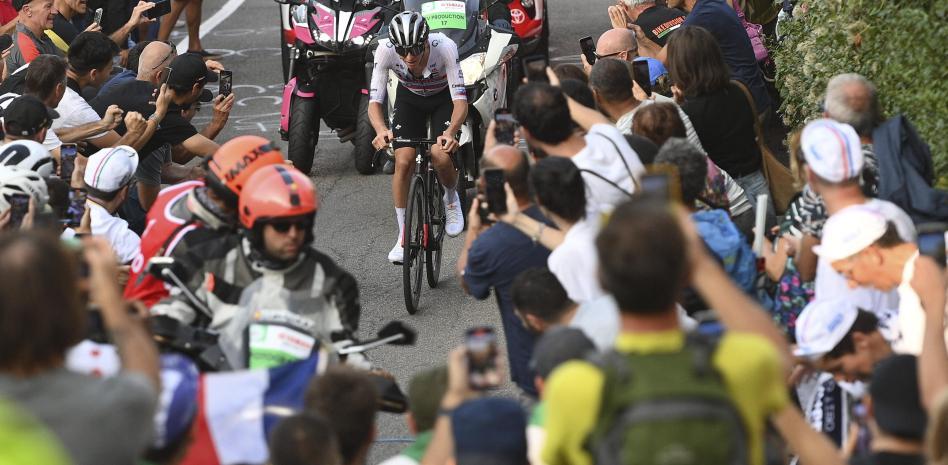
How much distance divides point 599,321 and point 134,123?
525 centimetres

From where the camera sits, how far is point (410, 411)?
4879 mm

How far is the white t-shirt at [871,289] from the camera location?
552 cm

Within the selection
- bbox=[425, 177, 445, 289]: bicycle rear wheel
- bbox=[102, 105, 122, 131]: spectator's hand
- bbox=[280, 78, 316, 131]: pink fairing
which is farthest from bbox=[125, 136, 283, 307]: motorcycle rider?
bbox=[280, 78, 316, 131]: pink fairing

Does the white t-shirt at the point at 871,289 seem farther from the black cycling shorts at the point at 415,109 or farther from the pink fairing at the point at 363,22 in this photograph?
the pink fairing at the point at 363,22

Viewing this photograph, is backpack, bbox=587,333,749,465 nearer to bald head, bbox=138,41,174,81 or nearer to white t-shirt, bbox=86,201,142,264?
white t-shirt, bbox=86,201,142,264

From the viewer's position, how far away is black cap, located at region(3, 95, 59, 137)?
793 cm

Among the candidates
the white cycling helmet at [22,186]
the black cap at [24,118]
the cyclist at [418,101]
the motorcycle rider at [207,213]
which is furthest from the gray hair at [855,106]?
the black cap at [24,118]

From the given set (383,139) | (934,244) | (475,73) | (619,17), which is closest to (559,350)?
(934,244)

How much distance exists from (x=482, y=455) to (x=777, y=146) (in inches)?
337

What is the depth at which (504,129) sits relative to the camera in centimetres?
723

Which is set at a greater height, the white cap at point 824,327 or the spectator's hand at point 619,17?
the white cap at point 824,327

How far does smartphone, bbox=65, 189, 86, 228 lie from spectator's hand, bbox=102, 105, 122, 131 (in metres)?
1.85

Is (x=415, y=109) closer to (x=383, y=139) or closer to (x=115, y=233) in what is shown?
(x=383, y=139)

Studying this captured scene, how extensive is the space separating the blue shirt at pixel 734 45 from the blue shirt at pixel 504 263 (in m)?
3.90
